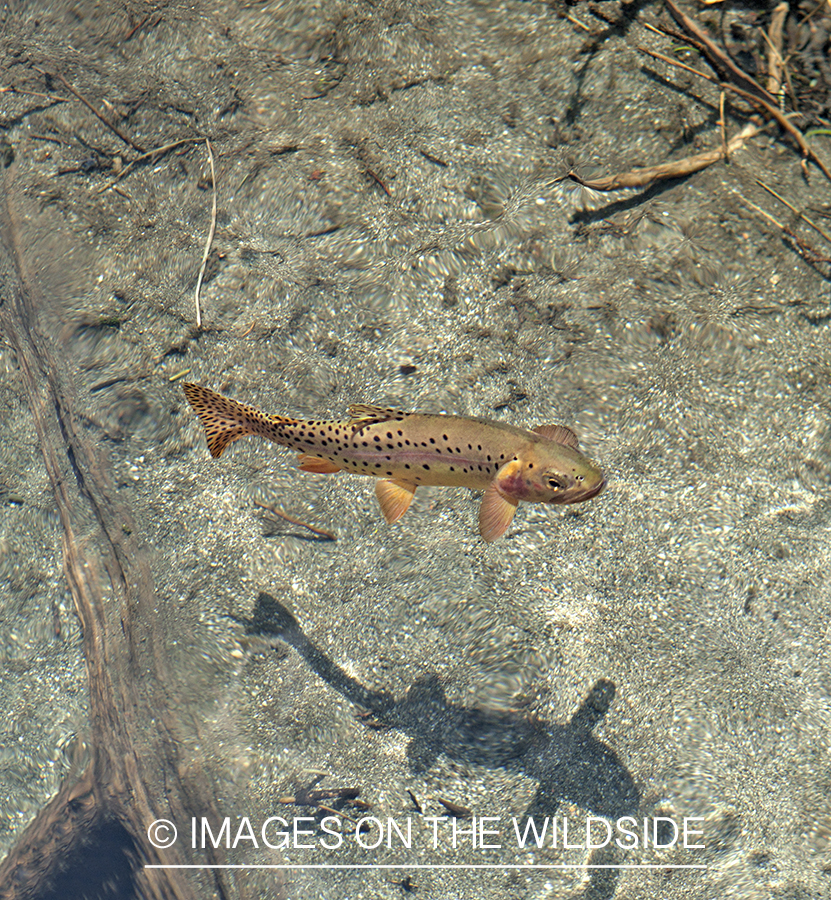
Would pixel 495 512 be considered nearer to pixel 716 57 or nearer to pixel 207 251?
pixel 207 251

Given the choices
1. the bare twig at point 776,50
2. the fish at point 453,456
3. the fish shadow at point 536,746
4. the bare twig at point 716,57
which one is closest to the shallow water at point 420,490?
the fish shadow at point 536,746

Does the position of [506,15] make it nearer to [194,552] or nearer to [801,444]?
[801,444]

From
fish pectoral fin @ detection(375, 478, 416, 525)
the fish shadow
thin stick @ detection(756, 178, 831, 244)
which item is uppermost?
thin stick @ detection(756, 178, 831, 244)

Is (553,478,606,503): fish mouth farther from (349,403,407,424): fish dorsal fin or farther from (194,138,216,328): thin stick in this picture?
(194,138,216,328): thin stick

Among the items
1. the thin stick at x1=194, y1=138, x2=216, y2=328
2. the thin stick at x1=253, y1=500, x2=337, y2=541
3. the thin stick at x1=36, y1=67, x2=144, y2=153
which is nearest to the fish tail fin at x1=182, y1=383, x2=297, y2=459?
the thin stick at x1=253, y1=500, x2=337, y2=541

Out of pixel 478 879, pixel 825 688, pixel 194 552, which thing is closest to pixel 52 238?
pixel 194 552

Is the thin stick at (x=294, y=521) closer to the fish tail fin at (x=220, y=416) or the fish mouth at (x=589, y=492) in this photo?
the fish tail fin at (x=220, y=416)
